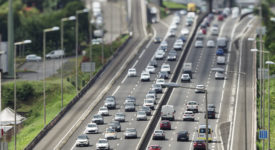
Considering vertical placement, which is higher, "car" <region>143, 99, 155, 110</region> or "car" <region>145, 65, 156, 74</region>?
"car" <region>145, 65, 156, 74</region>

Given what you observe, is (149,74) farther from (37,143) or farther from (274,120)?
(37,143)

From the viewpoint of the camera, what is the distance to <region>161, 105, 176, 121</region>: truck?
15012 cm

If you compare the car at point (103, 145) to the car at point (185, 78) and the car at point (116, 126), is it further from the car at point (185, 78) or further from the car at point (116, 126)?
the car at point (185, 78)

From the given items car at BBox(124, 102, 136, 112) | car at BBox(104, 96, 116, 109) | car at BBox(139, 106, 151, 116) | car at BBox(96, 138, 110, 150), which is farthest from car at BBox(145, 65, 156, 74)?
car at BBox(96, 138, 110, 150)

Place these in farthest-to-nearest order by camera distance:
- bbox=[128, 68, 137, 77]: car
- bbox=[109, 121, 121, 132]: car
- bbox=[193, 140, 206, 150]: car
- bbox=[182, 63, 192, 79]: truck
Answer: bbox=[128, 68, 137, 77]: car → bbox=[182, 63, 192, 79]: truck → bbox=[109, 121, 121, 132]: car → bbox=[193, 140, 206, 150]: car

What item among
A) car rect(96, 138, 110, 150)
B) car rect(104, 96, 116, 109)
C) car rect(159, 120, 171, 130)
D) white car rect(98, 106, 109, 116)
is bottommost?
car rect(96, 138, 110, 150)

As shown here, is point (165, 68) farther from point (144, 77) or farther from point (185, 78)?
point (185, 78)

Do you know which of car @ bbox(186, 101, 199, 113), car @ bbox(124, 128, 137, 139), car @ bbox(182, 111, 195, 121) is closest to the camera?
car @ bbox(124, 128, 137, 139)

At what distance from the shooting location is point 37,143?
13750 cm

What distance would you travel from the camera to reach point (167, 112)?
150625 millimetres

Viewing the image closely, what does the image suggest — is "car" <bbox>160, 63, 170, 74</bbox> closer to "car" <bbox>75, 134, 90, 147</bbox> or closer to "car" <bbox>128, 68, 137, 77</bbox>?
"car" <bbox>128, 68, 137, 77</bbox>

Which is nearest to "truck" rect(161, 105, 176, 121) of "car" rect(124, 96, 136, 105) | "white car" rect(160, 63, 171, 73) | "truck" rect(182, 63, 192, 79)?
"car" rect(124, 96, 136, 105)

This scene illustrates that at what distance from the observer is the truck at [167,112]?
15012cm

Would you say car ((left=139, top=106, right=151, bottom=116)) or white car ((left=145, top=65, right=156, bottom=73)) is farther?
white car ((left=145, top=65, right=156, bottom=73))
